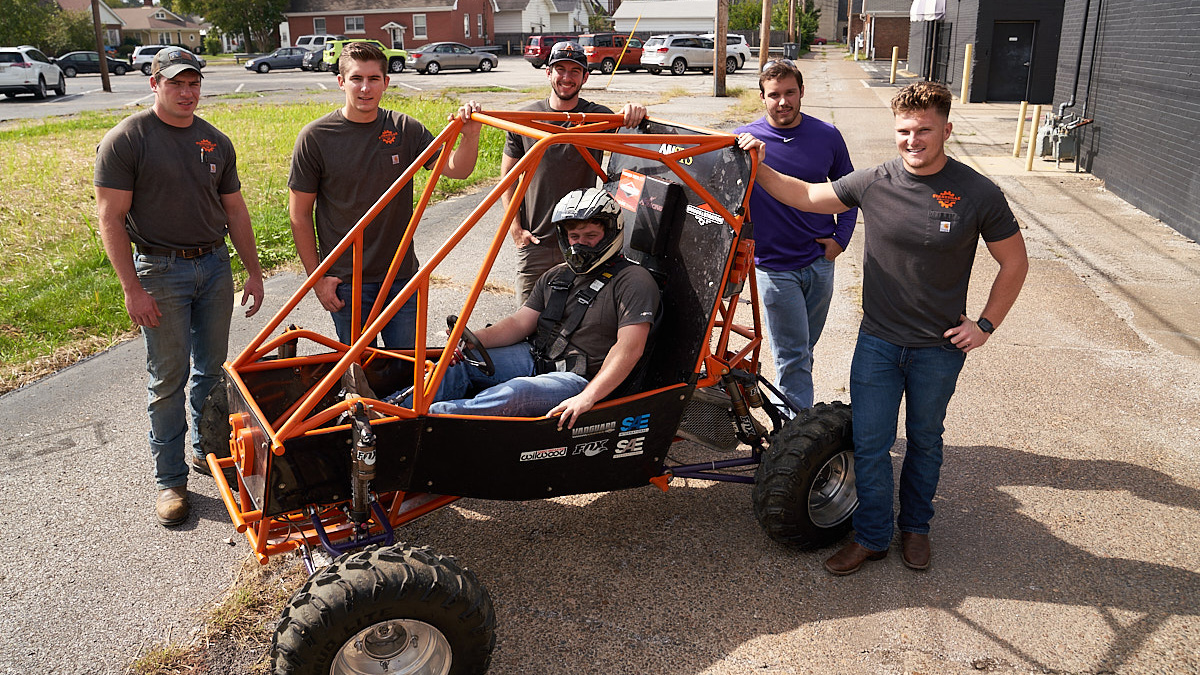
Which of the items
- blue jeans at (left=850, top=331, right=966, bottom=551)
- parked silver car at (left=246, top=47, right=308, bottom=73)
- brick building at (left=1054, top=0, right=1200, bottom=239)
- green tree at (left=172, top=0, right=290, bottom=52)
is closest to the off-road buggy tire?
blue jeans at (left=850, top=331, right=966, bottom=551)

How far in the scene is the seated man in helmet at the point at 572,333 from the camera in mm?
3725

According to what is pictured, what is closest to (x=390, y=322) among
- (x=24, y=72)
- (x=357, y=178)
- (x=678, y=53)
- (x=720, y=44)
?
(x=357, y=178)

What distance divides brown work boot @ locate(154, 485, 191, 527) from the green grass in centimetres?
250

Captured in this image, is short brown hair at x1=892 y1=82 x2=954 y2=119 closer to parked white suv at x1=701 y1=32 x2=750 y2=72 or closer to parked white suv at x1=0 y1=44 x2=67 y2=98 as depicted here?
parked white suv at x1=0 y1=44 x2=67 y2=98

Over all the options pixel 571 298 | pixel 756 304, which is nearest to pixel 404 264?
pixel 571 298

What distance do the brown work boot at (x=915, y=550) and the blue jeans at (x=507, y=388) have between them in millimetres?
1673

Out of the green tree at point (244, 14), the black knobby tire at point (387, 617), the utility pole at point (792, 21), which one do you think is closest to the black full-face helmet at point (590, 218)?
the black knobby tire at point (387, 617)

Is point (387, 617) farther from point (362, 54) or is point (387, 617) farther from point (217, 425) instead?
point (362, 54)

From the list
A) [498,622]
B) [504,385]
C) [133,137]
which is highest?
[133,137]

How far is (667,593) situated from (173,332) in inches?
107

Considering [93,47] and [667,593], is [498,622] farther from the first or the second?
[93,47]

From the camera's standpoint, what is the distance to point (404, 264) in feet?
15.6

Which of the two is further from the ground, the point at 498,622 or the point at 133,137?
the point at 133,137

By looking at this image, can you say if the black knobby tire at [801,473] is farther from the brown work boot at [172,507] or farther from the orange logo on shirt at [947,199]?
the brown work boot at [172,507]
